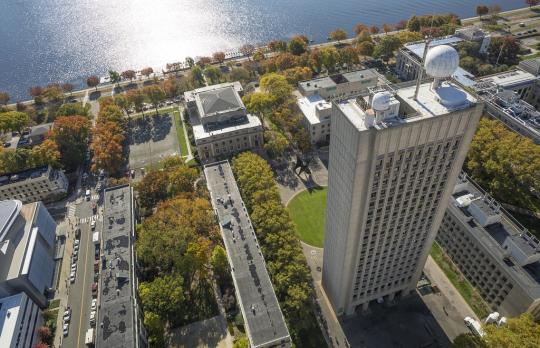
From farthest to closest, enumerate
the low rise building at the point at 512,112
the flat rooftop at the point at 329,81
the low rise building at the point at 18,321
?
the flat rooftop at the point at 329,81
the low rise building at the point at 512,112
the low rise building at the point at 18,321

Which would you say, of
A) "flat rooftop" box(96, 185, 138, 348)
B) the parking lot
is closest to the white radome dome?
"flat rooftop" box(96, 185, 138, 348)

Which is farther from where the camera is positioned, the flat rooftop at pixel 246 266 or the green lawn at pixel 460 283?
the green lawn at pixel 460 283

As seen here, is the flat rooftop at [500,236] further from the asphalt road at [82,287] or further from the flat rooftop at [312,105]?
the asphalt road at [82,287]

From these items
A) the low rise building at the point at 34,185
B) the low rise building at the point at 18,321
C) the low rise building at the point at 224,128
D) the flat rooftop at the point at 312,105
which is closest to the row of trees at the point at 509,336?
the flat rooftop at the point at 312,105

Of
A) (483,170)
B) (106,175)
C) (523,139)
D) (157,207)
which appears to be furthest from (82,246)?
(523,139)

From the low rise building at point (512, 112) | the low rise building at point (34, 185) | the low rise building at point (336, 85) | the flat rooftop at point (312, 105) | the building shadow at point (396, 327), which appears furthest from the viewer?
the low rise building at point (336, 85)

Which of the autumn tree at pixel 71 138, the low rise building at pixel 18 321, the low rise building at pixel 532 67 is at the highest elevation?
the low rise building at pixel 532 67

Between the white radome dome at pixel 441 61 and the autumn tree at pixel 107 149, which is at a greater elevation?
the white radome dome at pixel 441 61

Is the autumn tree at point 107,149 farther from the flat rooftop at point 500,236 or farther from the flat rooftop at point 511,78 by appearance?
the flat rooftop at point 511,78

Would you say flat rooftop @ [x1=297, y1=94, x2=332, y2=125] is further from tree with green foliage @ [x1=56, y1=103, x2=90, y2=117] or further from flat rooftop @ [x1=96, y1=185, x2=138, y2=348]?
tree with green foliage @ [x1=56, y1=103, x2=90, y2=117]
